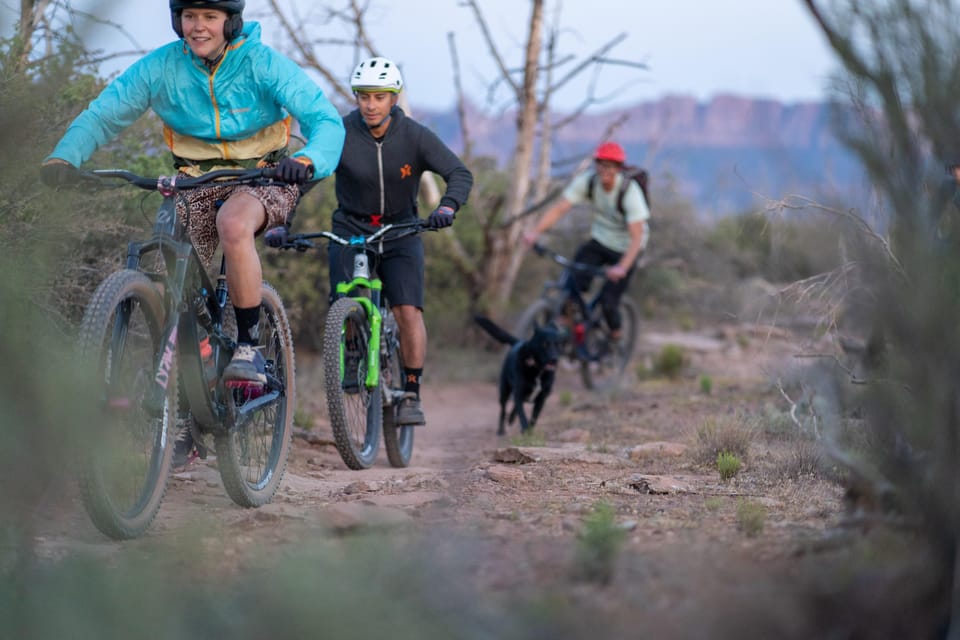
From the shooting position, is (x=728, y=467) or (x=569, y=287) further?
(x=569, y=287)

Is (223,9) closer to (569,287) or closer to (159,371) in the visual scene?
(159,371)

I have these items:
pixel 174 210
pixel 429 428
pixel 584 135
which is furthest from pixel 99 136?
pixel 584 135

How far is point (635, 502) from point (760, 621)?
204cm

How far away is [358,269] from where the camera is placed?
6949 mm

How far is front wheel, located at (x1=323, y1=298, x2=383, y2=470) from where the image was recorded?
650 cm

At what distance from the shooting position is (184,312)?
15.2 ft

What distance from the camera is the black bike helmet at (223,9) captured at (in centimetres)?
480

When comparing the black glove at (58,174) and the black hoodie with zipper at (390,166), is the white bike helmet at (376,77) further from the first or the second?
the black glove at (58,174)

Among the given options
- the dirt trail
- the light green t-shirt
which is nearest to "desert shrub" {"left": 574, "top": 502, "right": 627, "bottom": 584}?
the dirt trail

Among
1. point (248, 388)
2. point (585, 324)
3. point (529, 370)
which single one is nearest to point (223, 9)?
point (248, 388)

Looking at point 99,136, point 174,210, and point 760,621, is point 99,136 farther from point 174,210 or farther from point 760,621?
point 760,621

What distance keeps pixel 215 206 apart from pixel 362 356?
6.63 ft

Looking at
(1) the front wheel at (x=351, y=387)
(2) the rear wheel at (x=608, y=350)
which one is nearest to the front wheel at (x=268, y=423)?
(1) the front wheel at (x=351, y=387)

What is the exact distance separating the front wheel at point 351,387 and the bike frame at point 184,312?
1354 millimetres
